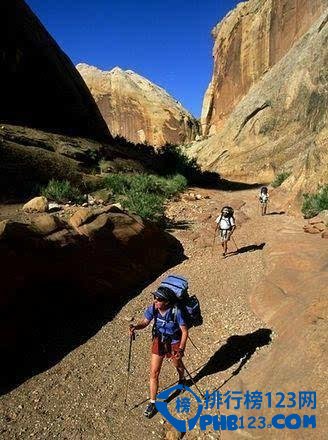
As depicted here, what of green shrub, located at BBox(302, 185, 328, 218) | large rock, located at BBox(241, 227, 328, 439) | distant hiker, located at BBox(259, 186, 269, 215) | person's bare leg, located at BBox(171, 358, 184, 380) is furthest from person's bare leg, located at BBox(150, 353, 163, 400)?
distant hiker, located at BBox(259, 186, 269, 215)

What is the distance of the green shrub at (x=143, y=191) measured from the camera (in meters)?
15.6

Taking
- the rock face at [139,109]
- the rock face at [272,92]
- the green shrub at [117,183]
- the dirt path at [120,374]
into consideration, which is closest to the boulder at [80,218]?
the dirt path at [120,374]

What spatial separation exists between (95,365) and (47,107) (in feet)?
59.1

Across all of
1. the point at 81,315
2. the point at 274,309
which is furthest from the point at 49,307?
the point at 274,309

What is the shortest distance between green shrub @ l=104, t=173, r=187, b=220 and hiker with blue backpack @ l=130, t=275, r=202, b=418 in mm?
8875

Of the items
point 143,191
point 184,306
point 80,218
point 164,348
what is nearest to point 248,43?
point 143,191

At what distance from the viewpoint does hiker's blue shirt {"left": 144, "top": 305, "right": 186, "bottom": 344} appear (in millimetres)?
6219

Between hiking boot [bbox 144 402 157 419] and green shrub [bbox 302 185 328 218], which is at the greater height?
green shrub [bbox 302 185 328 218]

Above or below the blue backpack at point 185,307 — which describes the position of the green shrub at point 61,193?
above

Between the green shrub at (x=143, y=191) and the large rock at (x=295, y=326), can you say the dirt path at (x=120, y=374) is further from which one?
the green shrub at (x=143, y=191)

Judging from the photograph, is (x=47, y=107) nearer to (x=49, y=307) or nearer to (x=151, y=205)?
(x=151, y=205)

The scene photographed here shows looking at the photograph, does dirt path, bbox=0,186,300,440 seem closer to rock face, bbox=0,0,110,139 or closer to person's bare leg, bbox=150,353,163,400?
person's bare leg, bbox=150,353,163,400

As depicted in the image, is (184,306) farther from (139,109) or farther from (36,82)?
(139,109)

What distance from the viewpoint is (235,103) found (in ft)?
162
